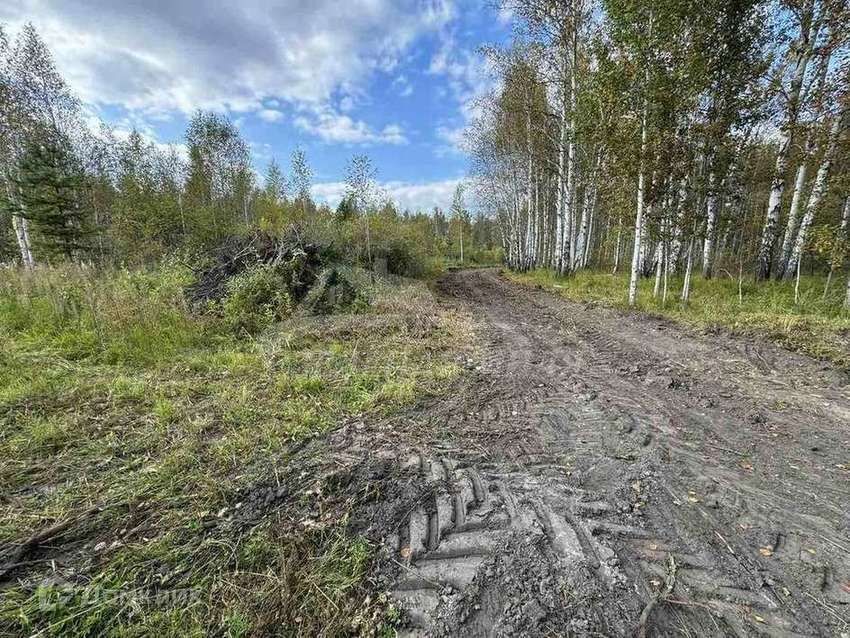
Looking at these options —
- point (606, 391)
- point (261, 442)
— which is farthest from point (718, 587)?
point (261, 442)

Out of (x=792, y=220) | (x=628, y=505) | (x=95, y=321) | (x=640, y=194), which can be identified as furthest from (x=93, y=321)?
(x=792, y=220)

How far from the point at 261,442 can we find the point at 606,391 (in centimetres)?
385

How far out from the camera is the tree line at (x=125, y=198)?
39.0 feet

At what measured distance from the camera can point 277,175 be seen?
23.7 m

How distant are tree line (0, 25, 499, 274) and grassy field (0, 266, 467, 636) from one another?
246 inches

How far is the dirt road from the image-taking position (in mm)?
1631

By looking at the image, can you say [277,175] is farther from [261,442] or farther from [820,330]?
[820,330]

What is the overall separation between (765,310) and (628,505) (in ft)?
23.7

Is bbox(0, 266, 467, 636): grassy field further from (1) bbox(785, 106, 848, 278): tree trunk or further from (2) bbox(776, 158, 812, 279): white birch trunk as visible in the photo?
(2) bbox(776, 158, 812, 279): white birch trunk

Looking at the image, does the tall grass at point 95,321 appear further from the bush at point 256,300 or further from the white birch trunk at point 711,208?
the white birch trunk at point 711,208

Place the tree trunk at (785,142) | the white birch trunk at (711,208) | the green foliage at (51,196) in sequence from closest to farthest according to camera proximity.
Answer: the tree trunk at (785,142) < the white birch trunk at (711,208) < the green foliage at (51,196)

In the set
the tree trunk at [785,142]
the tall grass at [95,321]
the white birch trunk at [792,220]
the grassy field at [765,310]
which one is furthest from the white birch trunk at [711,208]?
the tall grass at [95,321]

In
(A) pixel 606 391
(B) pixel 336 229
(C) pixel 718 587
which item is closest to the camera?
(C) pixel 718 587

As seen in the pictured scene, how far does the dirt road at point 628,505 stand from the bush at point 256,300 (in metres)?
4.42
